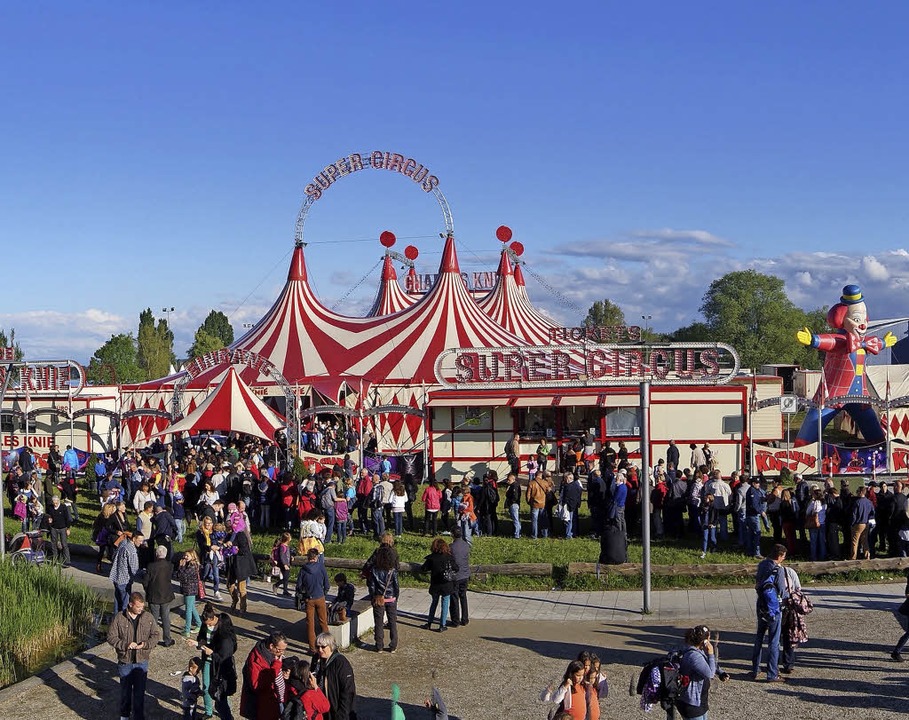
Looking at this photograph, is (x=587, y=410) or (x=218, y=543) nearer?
(x=218, y=543)

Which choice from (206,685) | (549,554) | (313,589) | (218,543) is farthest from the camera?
(549,554)

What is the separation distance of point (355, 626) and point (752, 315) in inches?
2639

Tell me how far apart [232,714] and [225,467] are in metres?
10.8

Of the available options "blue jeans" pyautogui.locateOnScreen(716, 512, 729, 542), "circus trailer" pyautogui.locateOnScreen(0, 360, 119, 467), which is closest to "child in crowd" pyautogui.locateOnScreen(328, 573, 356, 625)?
"blue jeans" pyautogui.locateOnScreen(716, 512, 729, 542)

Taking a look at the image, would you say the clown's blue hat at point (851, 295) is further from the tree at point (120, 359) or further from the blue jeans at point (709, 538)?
the tree at point (120, 359)

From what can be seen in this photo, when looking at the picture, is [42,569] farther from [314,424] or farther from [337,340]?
[337,340]

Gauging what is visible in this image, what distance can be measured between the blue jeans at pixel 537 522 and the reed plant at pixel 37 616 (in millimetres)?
7268

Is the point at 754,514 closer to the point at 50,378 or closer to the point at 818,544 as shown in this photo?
the point at 818,544

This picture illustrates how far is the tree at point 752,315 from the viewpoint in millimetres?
71125

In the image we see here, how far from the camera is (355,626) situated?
1214 centimetres

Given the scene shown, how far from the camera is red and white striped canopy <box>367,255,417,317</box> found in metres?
48.5

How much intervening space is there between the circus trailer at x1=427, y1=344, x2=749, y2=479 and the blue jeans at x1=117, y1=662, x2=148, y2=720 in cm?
1590

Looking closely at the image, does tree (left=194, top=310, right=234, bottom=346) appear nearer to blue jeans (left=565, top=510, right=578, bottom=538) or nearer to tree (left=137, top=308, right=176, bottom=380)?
tree (left=137, top=308, right=176, bottom=380)

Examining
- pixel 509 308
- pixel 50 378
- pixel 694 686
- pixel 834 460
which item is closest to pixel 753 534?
pixel 694 686
